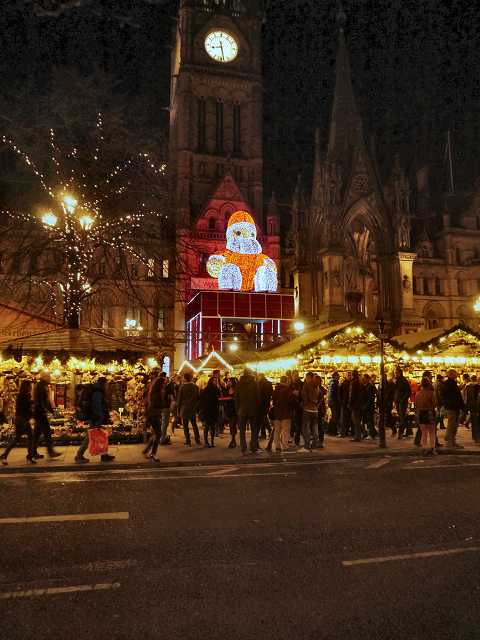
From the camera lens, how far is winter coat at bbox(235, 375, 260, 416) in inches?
476

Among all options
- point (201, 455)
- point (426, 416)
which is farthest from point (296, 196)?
point (201, 455)

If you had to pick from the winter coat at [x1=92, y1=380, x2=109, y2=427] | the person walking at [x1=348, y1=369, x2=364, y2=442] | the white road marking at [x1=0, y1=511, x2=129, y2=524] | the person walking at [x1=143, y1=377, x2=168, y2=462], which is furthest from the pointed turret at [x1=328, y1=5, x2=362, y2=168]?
the white road marking at [x1=0, y1=511, x2=129, y2=524]

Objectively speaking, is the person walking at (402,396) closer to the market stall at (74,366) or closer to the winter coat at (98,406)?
the market stall at (74,366)

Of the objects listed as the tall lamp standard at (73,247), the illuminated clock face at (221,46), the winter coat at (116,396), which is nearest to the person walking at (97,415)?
the winter coat at (116,396)

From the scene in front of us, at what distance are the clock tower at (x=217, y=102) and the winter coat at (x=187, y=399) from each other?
4199 cm

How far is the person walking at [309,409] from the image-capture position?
495 inches

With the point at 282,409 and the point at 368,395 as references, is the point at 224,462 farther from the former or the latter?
the point at 368,395

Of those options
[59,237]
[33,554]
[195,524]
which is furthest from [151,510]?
[59,237]

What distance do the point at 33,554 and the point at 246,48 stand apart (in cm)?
6521

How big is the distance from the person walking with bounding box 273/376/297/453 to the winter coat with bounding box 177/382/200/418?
2.65 meters

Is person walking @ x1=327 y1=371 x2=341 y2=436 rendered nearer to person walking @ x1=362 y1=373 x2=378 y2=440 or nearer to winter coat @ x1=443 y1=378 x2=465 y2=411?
person walking @ x1=362 y1=373 x2=378 y2=440

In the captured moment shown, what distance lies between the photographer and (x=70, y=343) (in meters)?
14.2

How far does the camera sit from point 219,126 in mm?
58062

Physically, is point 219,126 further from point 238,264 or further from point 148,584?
point 148,584
